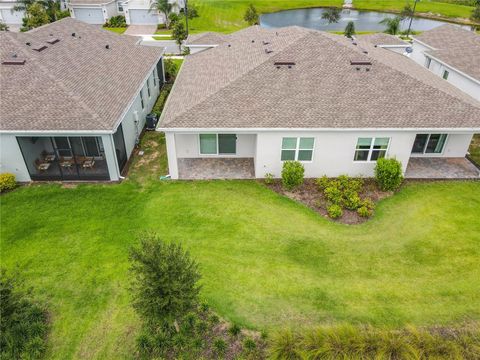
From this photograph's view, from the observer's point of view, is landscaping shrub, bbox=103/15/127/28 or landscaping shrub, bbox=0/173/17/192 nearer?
landscaping shrub, bbox=0/173/17/192

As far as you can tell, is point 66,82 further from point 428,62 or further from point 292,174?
point 428,62

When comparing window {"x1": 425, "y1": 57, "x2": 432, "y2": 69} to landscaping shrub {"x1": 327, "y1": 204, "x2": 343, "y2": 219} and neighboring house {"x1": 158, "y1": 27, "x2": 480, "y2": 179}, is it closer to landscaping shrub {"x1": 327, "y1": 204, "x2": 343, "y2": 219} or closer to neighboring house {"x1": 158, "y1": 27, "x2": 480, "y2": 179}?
neighboring house {"x1": 158, "y1": 27, "x2": 480, "y2": 179}

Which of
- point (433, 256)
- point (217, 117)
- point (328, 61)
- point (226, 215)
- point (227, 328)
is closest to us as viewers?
point (227, 328)

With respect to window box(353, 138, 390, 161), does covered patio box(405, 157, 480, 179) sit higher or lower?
lower

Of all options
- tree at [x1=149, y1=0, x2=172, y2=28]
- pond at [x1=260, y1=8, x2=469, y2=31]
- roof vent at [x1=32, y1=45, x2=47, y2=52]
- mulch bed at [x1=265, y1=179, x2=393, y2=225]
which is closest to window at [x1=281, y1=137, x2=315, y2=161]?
mulch bed at [x1=265, y1=179, x2=393, y2=225]

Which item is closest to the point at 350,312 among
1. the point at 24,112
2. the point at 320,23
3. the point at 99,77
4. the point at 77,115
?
the point at 77,115

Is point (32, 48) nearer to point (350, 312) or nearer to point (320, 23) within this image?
point (350, 312)

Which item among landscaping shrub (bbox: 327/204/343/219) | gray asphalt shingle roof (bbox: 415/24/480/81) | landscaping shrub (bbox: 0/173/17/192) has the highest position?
gray asphalt shingle roof (bbox: 415/24/480/81)
